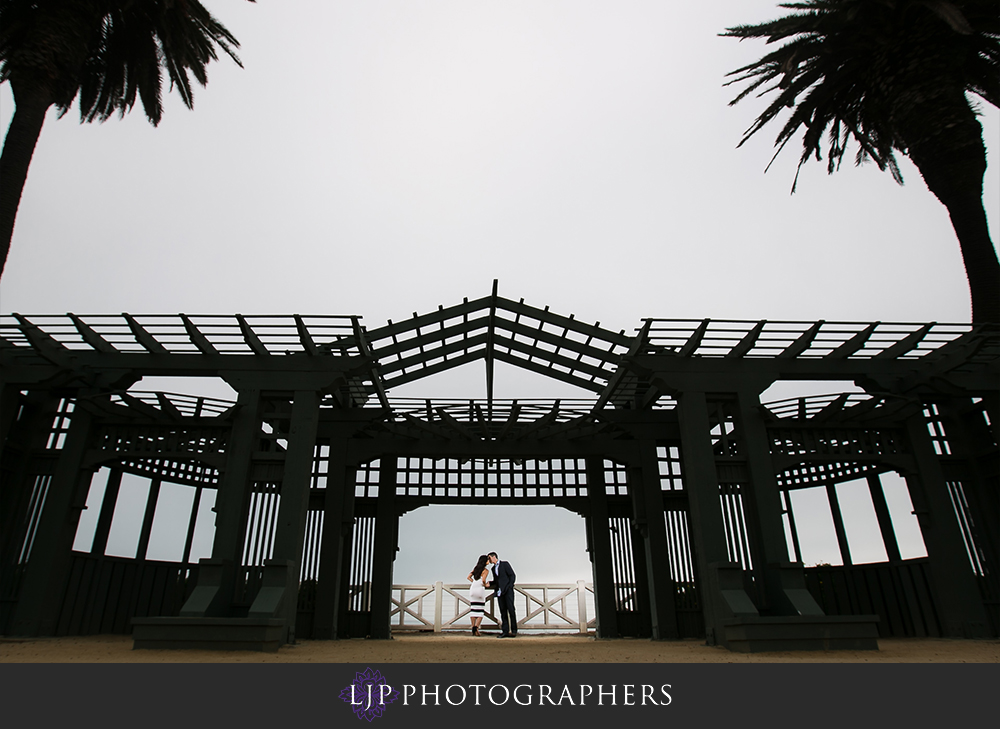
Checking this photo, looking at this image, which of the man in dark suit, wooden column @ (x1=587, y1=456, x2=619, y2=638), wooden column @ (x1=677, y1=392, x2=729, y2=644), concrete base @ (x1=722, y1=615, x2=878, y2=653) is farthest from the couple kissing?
concrete base @ (x1=722, y1=615, x2=878, y2=653)

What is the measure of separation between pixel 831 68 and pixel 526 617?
57.8 ft

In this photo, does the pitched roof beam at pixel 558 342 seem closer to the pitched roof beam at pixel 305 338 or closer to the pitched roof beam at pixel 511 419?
the pitched roof beam at pixel 511 419

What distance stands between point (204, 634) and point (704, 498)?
831 centimetres

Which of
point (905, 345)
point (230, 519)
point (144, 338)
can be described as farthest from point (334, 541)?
point (905, 345)

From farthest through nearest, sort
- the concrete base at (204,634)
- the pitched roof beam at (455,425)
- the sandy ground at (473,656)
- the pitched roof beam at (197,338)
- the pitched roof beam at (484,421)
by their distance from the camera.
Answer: the pitched roof beam at (484,421) → the pitched roof beam at (455,425) → the pitched roof beam at (197,338) → the concrete base at (204,634) → the sandy ground at (473,656)

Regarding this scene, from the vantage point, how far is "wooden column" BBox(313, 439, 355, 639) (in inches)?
542

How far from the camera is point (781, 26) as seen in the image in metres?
14.6

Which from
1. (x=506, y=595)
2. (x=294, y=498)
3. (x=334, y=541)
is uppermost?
(x=294, y=498)

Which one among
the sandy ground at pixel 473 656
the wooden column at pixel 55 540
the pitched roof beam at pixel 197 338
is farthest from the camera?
the pitched roof beam at pixel 197 338

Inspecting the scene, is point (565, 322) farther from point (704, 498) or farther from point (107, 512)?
point (107, 512)

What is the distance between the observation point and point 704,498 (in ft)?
35.7

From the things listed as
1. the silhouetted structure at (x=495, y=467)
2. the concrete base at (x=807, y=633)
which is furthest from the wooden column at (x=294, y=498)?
the concrete base at (x=807, y=633)
